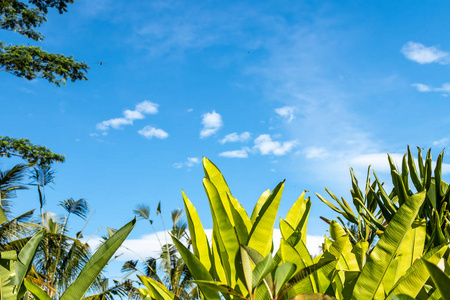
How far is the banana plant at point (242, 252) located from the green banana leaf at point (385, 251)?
0.13m

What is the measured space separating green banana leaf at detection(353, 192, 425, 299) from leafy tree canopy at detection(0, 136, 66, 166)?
14402 mm

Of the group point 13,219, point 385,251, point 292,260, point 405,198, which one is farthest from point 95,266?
point 13,219

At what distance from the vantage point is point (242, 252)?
44.9 inches

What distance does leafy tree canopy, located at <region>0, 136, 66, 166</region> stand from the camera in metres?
13.7

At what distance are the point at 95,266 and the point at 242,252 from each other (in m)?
0.45

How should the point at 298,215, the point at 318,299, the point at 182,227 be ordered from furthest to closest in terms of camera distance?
the point at 182,227 < the point at 298,215 < the point at 318,299

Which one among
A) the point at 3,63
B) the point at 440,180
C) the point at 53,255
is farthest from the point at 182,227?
the point at 440,180

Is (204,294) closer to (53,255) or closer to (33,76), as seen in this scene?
(53,255)

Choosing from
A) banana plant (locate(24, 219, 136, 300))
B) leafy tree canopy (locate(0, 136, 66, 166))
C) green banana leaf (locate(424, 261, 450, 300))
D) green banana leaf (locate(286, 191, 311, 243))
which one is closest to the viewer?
green banana leaf (locate(424, 261, 450, 300))

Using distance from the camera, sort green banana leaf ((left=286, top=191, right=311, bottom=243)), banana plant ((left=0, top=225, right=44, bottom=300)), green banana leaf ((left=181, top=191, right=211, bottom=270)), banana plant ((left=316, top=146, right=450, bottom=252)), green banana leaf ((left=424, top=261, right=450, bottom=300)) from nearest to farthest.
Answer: green banana leaf ((left=424, top=261, right=450, bottom=300)) < banana plant ((left=0, top=225, right=44, bottom=300)) < green banana leaf ((left=181, top=191, right=211, bottom=270)) < green banana leaf ((left=286, top=191, right=311, bottom=243)) < banana plant ((left=316, top=146, right=450, bottom=252))

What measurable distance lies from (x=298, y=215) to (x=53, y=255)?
964 cm

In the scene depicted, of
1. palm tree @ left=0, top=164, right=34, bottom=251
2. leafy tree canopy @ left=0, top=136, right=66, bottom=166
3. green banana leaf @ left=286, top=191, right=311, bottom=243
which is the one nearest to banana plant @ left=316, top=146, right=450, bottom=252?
green banana leaf @ left=286, top=191, right=311, bottom=243

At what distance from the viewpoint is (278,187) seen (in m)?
1.35

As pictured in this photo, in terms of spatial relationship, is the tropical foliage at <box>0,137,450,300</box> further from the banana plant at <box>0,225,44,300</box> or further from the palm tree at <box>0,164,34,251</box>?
the palm tree at <box>0,164,34,251</box>
